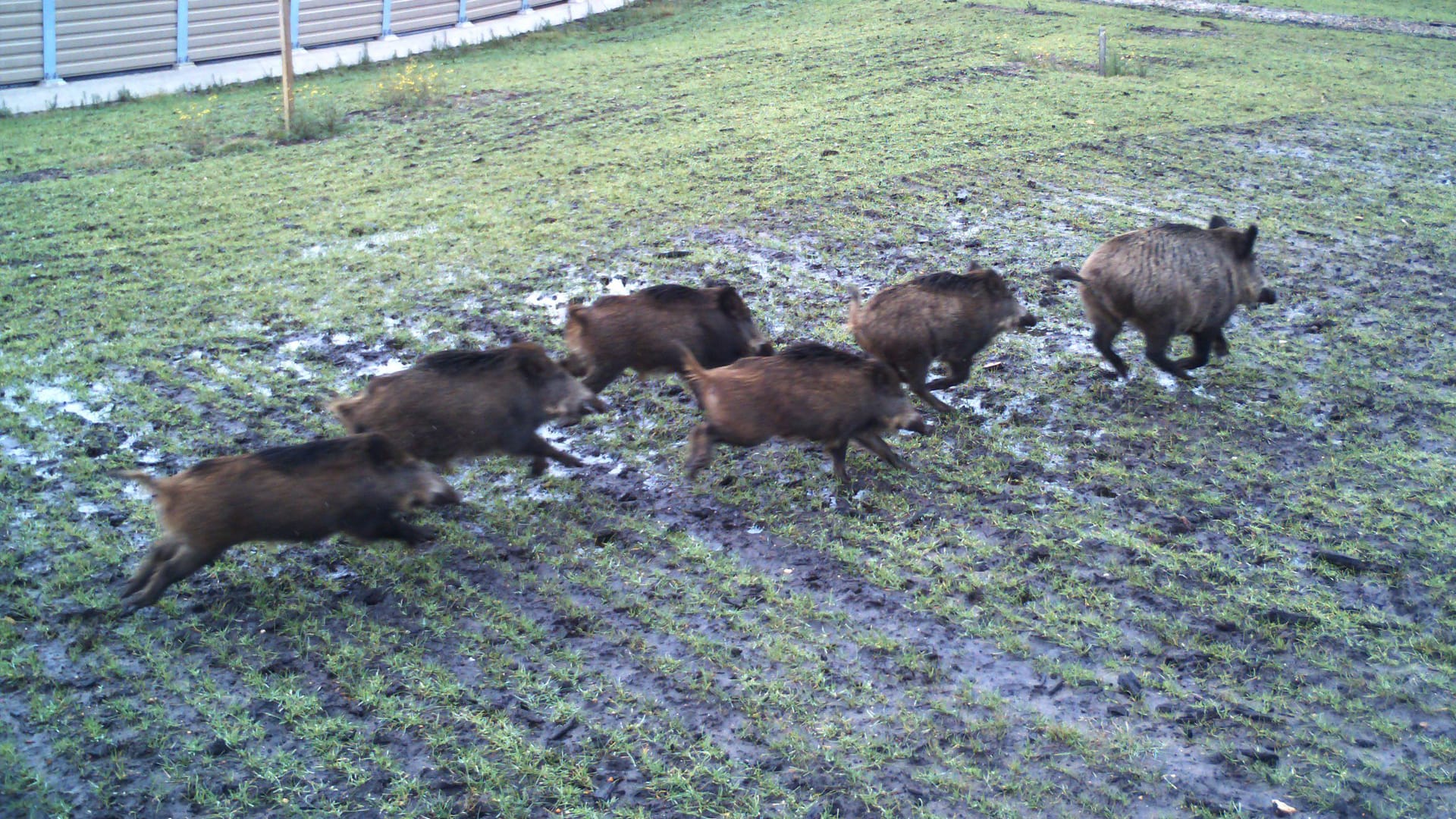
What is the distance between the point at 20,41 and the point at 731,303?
33.3ft

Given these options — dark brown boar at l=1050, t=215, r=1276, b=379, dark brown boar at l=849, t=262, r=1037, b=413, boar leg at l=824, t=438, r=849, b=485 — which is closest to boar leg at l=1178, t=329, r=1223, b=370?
dark brown boar at l=1050, t=215, r=1276, b=379

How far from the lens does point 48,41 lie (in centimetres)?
1138

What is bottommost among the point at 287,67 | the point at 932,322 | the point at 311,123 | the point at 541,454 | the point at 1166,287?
the point at 541,454

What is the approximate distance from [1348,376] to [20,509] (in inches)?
243

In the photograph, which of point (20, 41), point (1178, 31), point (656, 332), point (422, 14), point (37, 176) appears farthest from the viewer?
point (422, 14)

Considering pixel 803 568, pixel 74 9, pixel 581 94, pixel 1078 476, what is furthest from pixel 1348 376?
pixel 74 9

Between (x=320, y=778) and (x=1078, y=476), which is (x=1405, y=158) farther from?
(x=320, y=778)

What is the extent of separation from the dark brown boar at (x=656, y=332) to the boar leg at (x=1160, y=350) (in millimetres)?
2024

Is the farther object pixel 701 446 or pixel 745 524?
pixel 701 446

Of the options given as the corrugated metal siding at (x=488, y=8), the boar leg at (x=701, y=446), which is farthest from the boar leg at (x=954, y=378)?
the corrugated metal siding at (x=488, y=8)

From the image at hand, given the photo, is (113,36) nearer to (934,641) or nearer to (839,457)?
(839,457)

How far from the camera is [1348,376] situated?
550 cm

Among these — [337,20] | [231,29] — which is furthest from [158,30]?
[337,20]

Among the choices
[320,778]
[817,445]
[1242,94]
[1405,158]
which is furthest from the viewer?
[1242,94]
